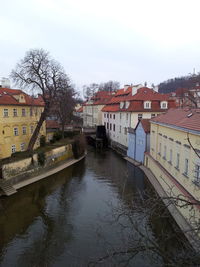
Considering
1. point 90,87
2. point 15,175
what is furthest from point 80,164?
point 90,87

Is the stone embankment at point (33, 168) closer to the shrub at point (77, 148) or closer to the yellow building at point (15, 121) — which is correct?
the shrub at point (77, 148)

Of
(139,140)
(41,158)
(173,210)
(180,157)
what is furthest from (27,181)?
(139,140)

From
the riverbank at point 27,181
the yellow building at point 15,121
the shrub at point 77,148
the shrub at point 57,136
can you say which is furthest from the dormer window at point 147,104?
the yellow building at point 15,121

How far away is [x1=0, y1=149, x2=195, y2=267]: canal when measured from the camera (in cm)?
736

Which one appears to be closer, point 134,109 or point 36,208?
point 36,208

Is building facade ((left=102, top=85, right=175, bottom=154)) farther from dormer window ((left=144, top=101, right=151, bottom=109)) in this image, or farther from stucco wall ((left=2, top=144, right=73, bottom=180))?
stucco wall ((left=2, top=144, right=73, bottom=180))

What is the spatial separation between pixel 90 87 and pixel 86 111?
64.8ft

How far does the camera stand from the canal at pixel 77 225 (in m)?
7.36

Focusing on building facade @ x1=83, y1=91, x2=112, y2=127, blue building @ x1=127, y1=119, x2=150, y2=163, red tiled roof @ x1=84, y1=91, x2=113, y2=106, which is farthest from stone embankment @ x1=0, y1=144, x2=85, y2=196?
red tiled roof @ x1=84, y1=91, x2=113, y2=106

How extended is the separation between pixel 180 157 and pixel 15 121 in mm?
14614

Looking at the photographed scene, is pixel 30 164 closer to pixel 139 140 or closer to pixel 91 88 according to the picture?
pixel 139 140

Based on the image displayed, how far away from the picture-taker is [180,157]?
10477 millimetres

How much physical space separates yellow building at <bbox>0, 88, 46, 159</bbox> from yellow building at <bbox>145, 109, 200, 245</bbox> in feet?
40.8

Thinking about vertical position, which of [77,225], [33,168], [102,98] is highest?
[102,98]
